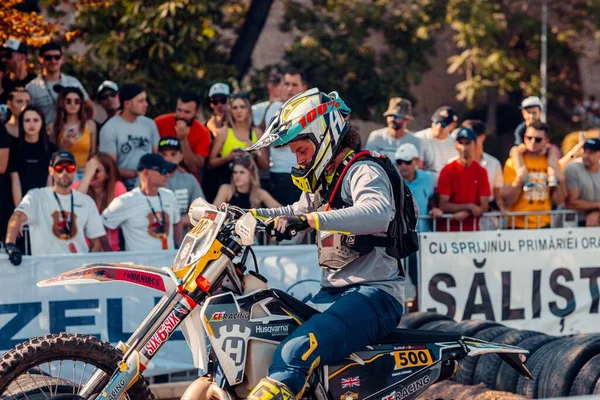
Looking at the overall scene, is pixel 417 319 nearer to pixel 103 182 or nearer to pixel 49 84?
pixel 103 182

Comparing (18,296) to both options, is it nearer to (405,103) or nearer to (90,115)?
(90,115)

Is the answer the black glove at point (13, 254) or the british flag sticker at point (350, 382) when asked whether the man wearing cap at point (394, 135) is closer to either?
the black glove at point (13, 254)

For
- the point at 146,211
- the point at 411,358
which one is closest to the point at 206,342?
the point at 411,358

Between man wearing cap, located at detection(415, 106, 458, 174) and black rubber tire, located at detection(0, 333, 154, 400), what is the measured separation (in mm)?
6686

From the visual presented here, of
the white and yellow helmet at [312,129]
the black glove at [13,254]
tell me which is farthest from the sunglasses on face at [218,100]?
the white and yellow helmet at [312,129]

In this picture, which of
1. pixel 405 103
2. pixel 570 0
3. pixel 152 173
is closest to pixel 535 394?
pixel 152 173

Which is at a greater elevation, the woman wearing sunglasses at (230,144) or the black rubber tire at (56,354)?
the woman wearing sunglasses at (230,144)

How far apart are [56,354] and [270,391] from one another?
1.04 meters

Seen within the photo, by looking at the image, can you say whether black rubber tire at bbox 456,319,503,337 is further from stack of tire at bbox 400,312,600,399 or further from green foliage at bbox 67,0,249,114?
green foliage at bbox 67,0,249,114

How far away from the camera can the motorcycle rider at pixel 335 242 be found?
4902 millimetres

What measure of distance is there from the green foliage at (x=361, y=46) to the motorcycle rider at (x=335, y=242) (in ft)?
37.8

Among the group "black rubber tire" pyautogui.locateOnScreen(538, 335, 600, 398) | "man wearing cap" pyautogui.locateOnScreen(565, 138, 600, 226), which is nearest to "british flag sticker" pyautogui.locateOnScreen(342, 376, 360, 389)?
"black rubber tire" pyautogui.locateOnScreen(538, 335, 600, 398)

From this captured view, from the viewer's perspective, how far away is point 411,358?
5395 mm

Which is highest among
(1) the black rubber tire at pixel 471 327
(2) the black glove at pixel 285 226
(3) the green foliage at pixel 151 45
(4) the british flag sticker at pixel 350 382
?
(3) the green foliage at pixel 151 45
